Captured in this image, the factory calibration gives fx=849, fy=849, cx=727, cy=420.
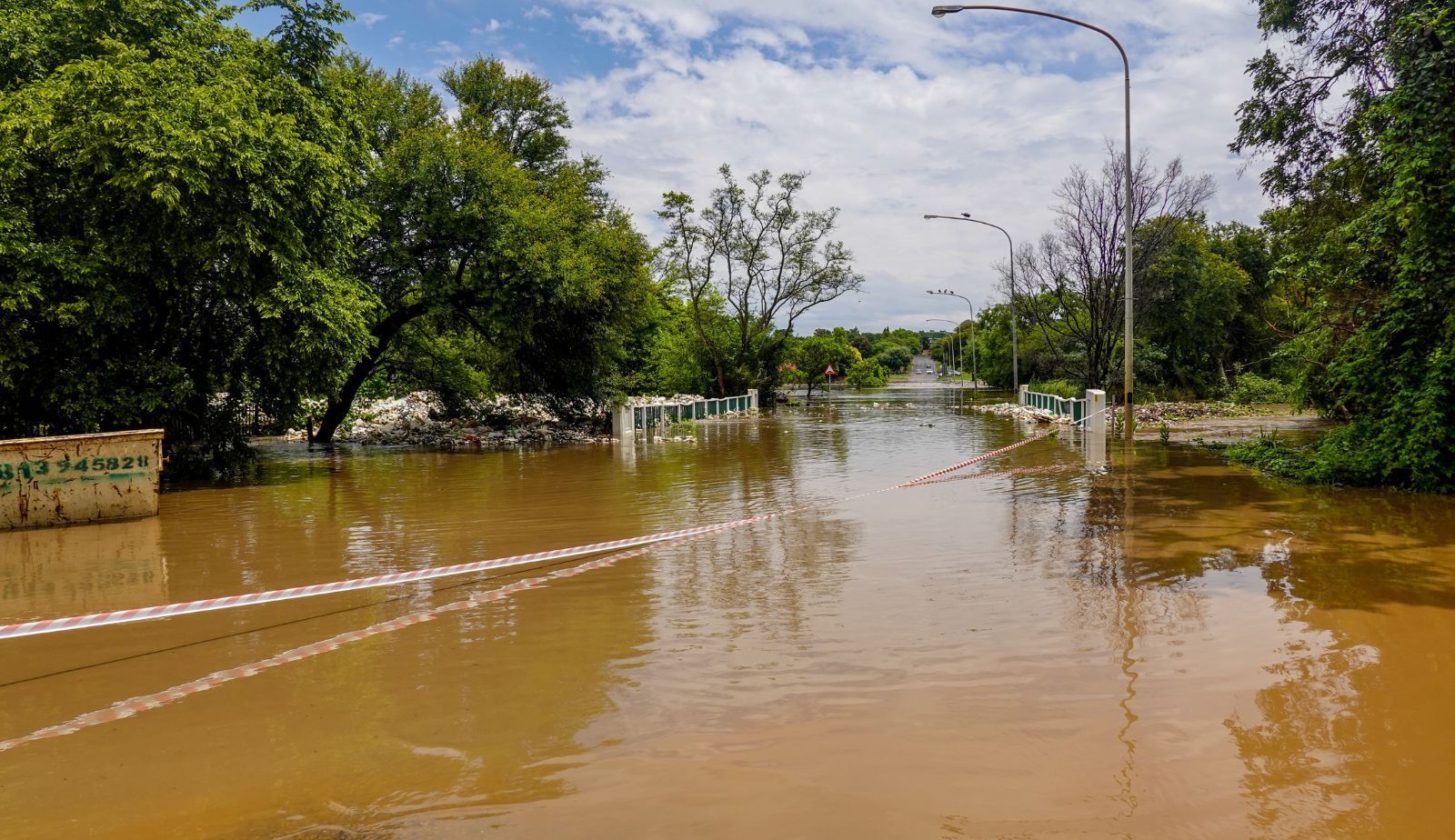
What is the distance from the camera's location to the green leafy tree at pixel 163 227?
13.8 m

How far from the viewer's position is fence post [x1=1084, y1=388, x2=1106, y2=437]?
75.3 ft

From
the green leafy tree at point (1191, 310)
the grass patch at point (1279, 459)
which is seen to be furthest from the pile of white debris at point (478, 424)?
the green leafy tree at point (1191, 310)

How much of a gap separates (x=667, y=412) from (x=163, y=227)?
1994 centimetres

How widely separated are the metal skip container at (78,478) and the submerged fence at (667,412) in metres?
16.2

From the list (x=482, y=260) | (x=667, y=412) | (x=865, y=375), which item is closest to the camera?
(x=482, y=260)

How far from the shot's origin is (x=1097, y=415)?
918 inches

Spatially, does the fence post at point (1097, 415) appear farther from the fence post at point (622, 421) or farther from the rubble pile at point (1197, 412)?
the fence post at point (622, 421)

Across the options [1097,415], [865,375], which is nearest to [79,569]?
[1097,415]

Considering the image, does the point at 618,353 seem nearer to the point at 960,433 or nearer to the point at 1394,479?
the point at 960,433

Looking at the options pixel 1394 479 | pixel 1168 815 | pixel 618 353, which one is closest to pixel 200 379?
pixel 618 353

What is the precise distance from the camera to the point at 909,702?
4.71m

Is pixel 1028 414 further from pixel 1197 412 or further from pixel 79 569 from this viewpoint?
pixel 79 569

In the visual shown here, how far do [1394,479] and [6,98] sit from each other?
22.5 m

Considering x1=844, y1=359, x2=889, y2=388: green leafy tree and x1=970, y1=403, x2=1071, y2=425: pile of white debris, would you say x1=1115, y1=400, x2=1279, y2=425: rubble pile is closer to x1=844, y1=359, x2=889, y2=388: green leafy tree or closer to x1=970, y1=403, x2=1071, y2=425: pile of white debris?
x1=970, y1=403, x2=1071, y2=425: pile of white debris
